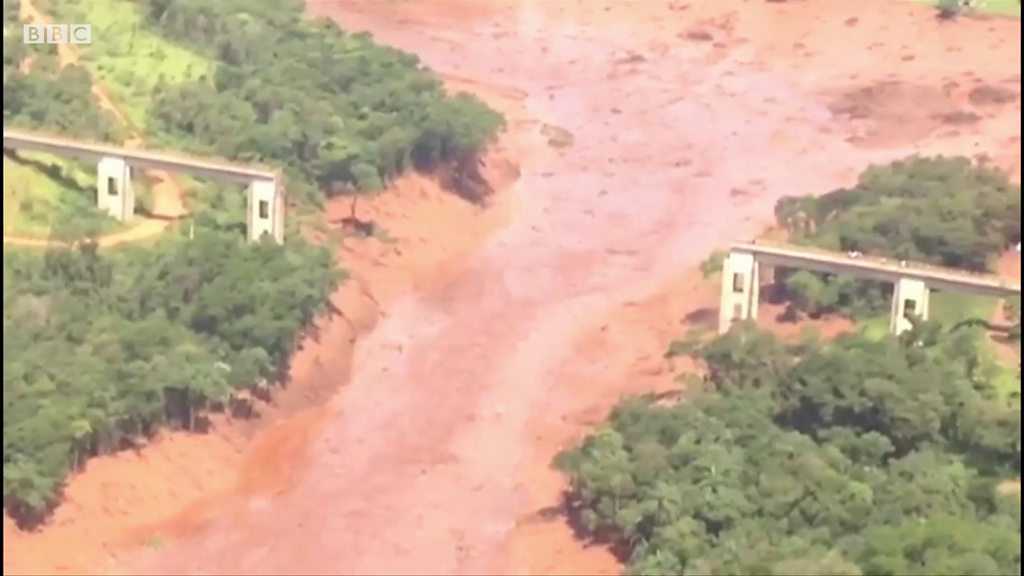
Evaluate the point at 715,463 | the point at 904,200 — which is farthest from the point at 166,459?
the point at 904,200

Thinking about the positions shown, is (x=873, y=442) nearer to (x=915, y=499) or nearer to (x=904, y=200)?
(x=915, y=499)

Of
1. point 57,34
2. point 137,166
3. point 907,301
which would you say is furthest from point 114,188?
point 907,301

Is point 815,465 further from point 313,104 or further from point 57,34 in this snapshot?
point 57,34

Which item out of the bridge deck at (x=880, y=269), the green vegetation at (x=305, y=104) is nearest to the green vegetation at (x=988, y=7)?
the green vegetation at (x=305, y=104)

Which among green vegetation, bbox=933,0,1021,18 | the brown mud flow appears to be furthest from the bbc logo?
green vegetation, bbox=933,0,1021,18

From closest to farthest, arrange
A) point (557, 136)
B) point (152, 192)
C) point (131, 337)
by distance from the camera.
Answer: point (131, 337)
point (152, 192)
point (557, 136)

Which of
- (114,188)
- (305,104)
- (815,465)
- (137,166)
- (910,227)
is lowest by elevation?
(815,465)

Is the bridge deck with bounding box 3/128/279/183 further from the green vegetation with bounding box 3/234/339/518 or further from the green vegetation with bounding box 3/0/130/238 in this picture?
the green vegetation with bounding box 3/234/339/518
